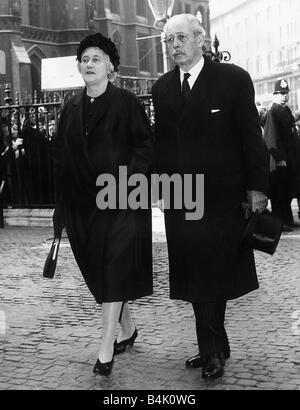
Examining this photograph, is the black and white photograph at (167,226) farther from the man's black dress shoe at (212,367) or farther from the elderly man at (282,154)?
the elderly man at (282,154)

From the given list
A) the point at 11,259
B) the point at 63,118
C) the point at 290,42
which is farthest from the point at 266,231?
the point at 290,42

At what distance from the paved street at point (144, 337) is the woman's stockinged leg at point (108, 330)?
0.12m

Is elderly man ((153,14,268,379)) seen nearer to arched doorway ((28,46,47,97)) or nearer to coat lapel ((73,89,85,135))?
coat lapel ((73,89,85,135))

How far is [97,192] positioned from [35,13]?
39.4m

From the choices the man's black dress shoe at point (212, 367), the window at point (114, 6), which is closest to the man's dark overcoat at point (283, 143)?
the man's black dress shoe at point (212, 367)

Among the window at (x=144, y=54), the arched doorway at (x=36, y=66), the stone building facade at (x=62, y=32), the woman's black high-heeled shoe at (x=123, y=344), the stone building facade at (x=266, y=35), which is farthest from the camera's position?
the window at (x=144, y=54)

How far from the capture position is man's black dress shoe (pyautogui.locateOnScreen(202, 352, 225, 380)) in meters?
3.94

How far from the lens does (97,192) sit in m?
4.12

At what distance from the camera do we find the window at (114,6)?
46.7 meters

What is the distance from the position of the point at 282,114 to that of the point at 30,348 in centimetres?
633

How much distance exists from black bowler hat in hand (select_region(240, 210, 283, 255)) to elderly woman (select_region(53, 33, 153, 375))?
0.62m

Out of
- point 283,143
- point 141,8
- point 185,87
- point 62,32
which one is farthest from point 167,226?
point 141,8

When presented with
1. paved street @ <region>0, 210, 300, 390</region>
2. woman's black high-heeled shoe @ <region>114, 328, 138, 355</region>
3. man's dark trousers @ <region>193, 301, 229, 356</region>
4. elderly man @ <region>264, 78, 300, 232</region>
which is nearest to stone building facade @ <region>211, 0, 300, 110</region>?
elderly man @ <region>264, 78, 300, 232</region>

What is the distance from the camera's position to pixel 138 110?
4.24 meters
